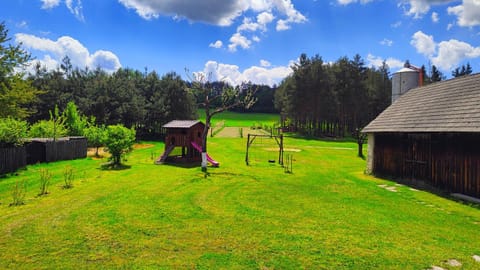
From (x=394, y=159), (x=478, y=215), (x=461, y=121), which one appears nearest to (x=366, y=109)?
(x=394, y=159)

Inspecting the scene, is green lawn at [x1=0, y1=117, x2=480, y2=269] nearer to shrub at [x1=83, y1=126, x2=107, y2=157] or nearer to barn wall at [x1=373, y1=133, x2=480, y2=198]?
barn wall at [x1=373, y1=133, x2=480, y2=198]

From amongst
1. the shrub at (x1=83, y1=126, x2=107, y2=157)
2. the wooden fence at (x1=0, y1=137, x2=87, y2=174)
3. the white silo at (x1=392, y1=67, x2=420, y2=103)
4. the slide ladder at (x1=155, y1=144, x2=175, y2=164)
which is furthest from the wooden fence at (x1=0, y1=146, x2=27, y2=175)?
the white silo at (x1=392, y1=67, x2=420, y2=103)

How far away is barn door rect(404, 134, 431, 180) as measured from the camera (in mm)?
13539

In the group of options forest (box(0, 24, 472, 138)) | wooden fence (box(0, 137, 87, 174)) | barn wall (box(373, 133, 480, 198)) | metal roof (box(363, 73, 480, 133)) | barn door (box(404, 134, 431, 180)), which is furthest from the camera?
forest (box(0, 24, 472, 138))

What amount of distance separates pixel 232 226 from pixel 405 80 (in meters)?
18.0

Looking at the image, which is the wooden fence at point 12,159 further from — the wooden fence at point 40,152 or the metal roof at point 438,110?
the metal roof at point 438,110

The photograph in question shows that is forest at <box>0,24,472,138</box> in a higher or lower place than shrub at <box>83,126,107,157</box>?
higher

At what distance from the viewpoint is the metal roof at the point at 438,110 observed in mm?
11874

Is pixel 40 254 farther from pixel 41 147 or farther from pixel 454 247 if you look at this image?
pixel 41 147

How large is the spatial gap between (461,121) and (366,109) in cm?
4161

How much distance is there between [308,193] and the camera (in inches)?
479

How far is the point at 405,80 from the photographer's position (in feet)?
66.5

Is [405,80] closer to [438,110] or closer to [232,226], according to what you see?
[438,110]

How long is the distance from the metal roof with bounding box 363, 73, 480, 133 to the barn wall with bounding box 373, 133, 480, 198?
0.48 meters
